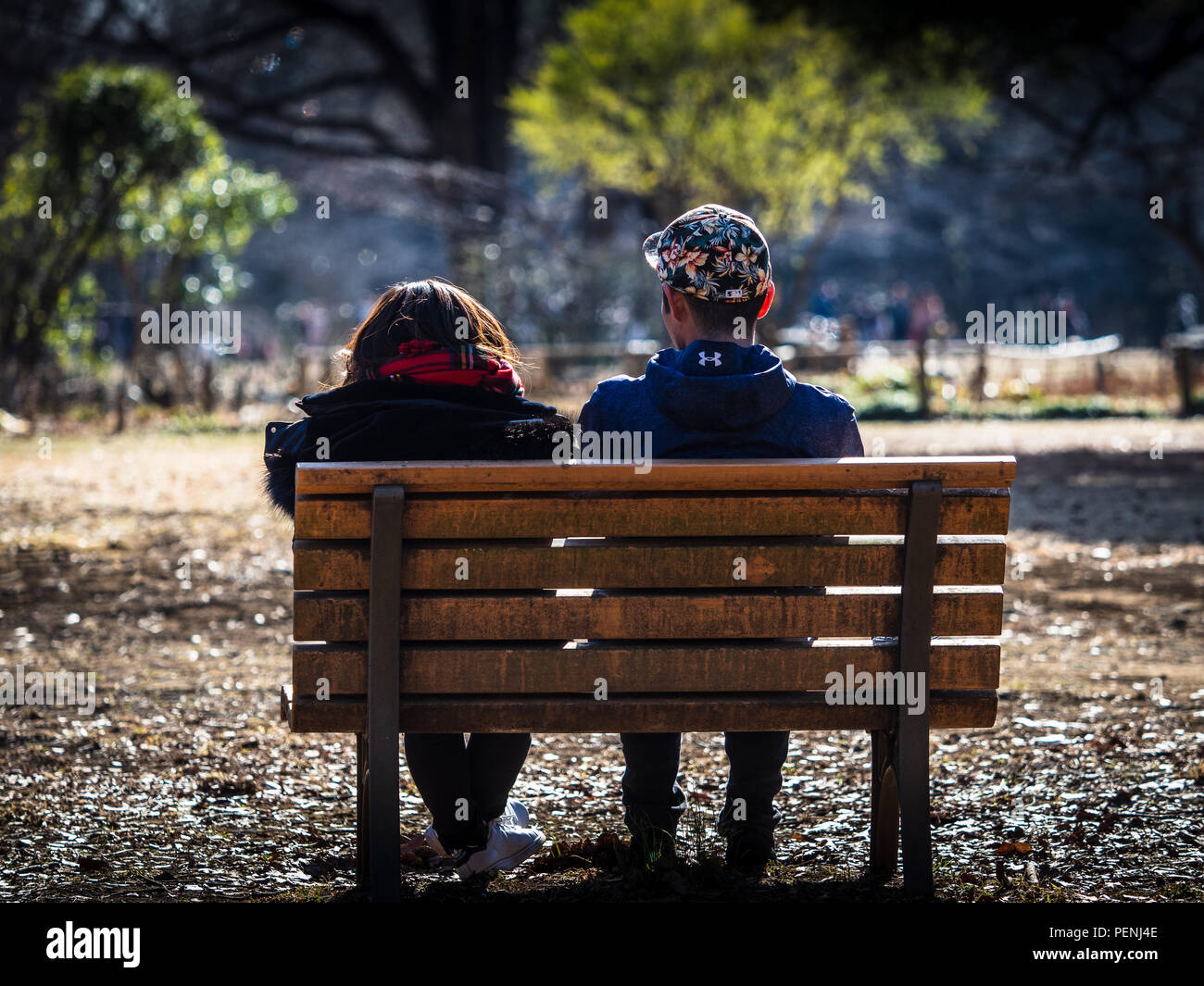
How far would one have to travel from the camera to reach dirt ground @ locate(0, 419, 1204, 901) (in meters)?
3.53

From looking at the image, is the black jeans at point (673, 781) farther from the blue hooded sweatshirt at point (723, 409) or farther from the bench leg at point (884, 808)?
the blue hooded sweatshirt at point (723, 409)

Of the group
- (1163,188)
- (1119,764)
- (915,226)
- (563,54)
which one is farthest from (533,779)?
(915,226)

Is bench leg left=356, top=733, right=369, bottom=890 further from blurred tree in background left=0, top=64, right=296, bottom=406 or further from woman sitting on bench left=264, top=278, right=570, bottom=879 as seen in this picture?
blurred tree in background left=0, top=64, right=296, bottom=406

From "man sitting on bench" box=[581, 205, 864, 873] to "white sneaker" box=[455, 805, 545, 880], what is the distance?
0.26 meters

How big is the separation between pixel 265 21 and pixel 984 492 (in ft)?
98.2

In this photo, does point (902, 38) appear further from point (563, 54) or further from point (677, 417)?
point (677, 417)

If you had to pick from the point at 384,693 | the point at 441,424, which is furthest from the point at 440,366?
the point at 384,693

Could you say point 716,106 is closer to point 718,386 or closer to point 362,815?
point 718,386

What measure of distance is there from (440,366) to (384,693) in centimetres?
76

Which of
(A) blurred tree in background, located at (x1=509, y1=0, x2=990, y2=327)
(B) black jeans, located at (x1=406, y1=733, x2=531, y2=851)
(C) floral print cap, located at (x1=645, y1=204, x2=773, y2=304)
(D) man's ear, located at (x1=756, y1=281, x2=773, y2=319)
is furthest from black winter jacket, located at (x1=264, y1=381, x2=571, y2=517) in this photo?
(A) blurred tree in background, located at (x1=509, y1=0, x2=990, y2=327)

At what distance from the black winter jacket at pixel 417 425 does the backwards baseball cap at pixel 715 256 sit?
1.42 feet

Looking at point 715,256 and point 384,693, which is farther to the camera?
point 715,256

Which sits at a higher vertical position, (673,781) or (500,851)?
(673,781)

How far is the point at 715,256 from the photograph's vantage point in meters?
3.32
